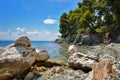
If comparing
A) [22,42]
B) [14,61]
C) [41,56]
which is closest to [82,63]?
[41,56]

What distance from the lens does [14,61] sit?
15117 mm

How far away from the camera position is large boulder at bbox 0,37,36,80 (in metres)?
14.9

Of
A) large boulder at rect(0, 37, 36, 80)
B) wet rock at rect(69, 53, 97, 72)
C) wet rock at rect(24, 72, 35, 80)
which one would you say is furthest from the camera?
wet rock at rect(69, 53, 97, 72)

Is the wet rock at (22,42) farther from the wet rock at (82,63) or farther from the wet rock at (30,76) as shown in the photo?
the wet rock at (82,63)

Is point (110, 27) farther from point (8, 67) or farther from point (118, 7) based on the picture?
point (8, 67)

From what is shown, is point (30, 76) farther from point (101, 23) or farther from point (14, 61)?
point (101, 23)

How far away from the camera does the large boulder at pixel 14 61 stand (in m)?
14.9

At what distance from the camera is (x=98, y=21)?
70062mm

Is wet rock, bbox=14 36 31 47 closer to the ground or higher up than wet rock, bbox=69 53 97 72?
higher up

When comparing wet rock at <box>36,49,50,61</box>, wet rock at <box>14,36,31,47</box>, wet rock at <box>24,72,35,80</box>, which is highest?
wet rock at <box>14,36,31,47</box>

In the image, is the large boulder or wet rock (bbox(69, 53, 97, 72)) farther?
wet rock (bbox(69, 53, 97, 72))

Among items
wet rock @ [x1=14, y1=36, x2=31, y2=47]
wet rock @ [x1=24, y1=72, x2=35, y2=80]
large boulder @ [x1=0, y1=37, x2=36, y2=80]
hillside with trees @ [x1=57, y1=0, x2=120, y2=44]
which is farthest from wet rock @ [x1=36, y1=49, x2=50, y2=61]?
hillside with trees @ [x1=57, y1=0, x2=120, y2=44]

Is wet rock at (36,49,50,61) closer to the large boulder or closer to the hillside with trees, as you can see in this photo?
the large boulder

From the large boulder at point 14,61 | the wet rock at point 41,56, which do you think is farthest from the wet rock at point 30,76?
the wet rock at point 41,56
